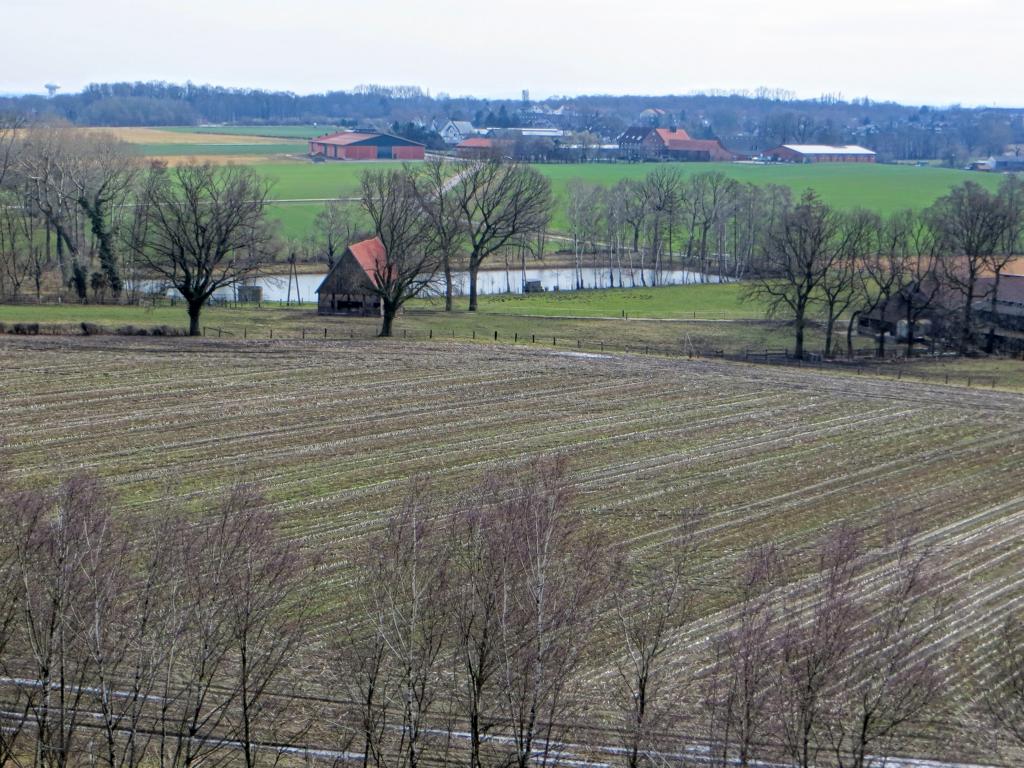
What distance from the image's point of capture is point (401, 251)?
5172cm

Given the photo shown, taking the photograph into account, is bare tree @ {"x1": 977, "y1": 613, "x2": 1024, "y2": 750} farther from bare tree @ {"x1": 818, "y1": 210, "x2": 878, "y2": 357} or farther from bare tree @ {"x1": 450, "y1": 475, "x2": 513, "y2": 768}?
bare tree @ {"x1": 818, "y1": 210, "x2": 878, "y2": 357}

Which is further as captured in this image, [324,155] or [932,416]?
[324,155]

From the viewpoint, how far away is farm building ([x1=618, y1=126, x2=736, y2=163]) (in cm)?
17062

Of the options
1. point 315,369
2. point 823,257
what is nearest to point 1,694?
point 315,369

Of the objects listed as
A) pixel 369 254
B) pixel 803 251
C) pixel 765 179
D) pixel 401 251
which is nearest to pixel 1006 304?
pixel 803 251

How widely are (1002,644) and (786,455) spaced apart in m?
12.4

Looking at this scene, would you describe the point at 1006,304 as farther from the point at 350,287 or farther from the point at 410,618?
the point at 410,618

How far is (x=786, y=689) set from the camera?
1520 cm

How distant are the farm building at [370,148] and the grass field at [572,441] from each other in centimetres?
11309

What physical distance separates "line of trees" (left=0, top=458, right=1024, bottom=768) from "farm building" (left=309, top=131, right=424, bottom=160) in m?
138

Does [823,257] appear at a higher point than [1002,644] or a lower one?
higher

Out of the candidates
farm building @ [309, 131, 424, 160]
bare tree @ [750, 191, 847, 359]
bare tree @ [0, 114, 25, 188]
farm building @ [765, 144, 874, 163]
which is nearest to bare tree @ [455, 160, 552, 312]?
bare tree @ [750, 191, 847, 359]

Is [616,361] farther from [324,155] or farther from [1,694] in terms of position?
[324,155]

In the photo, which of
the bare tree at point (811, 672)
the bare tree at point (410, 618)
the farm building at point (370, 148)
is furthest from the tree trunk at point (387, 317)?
the farm building at point (370, 148)
